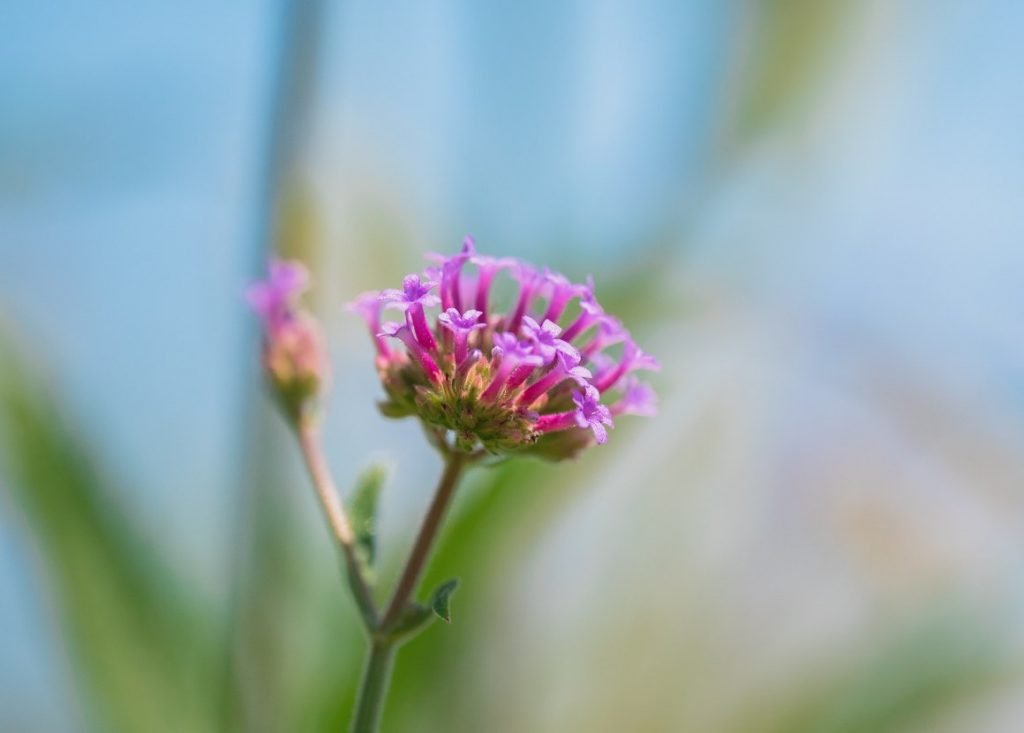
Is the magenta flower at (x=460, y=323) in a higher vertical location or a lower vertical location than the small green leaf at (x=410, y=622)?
higher

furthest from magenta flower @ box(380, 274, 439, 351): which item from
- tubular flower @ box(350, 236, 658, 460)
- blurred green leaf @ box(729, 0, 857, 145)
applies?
blurred green leaf @ box(729, 0, 857, 145)

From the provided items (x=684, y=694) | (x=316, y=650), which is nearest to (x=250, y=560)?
(x=316, y=650)

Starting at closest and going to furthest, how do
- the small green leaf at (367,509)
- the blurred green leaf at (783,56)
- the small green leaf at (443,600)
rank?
the small green leaf at (443,600) < the small green leaf at (367,509) < the blurred green leaf at (783,56)

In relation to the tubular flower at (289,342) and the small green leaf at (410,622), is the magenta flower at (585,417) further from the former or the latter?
the tubular flower at (289,342)

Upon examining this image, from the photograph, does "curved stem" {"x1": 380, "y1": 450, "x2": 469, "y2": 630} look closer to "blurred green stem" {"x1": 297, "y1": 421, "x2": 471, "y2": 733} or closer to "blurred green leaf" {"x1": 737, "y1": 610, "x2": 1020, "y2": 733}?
"blurred green stem" {"x1": 297, "y1": 421, "x2": 471, "y2": 733}

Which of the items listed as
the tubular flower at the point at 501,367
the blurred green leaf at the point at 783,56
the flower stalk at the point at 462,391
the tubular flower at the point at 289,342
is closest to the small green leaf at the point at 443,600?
the flower stalk at the point at 462,391

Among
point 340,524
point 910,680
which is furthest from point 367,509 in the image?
point 910,680

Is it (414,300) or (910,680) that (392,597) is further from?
(910,680)
